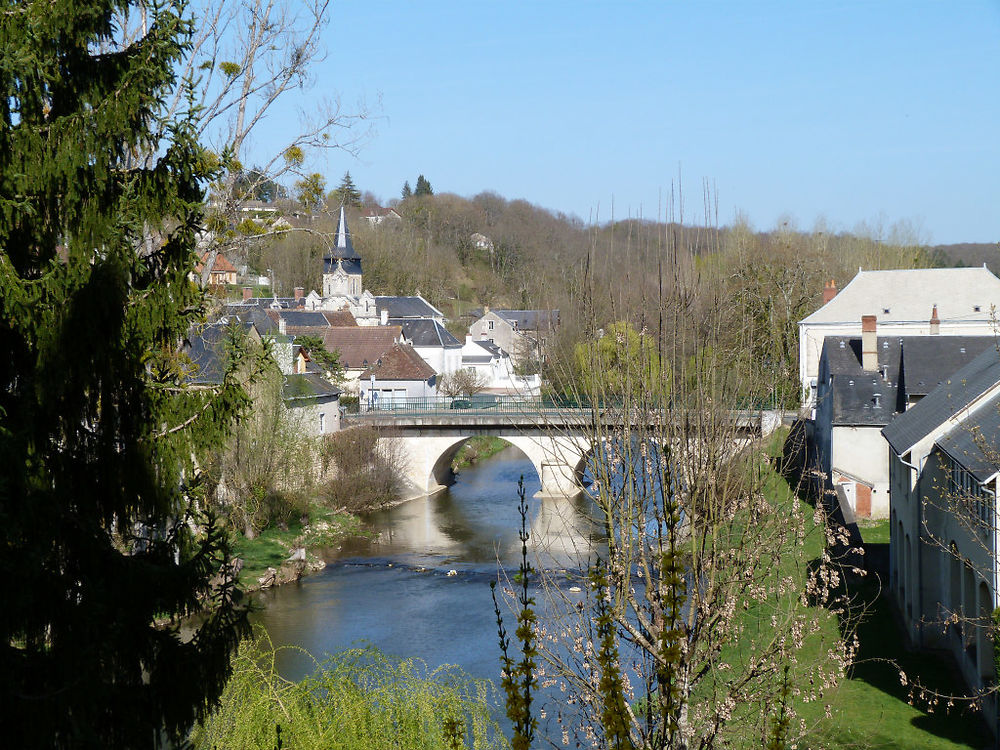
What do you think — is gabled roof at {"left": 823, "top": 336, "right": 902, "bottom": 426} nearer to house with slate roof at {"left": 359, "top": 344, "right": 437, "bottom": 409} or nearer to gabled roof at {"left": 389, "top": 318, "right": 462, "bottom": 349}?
house with slate roof at {"left": 359, "top": 344, "right": 437, "bottom": 409}

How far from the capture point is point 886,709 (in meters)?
12.8

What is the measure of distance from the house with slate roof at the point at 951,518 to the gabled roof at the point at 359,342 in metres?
29.7

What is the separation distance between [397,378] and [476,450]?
5.42 m

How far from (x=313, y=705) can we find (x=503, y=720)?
5208 millimetres

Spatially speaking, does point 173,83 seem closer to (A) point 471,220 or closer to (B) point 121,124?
(B) point 121,124

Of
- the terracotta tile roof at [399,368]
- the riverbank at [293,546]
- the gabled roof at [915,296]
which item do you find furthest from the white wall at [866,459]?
the terracotta tile roof at [399,368]

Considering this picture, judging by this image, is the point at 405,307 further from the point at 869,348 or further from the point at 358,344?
the point at 869,348

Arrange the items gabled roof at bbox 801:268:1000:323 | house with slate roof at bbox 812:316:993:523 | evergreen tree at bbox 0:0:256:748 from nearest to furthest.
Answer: evergreen tree at bbox 0:0:256:748
house with slate roof at bbox 812:316:993:523
gabled roof at bbox 801:268:1000:323

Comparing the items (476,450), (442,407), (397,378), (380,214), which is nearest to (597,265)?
(442,407)

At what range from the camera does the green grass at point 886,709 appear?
1174cm

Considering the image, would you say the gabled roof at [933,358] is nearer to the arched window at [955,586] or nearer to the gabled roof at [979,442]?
the gabled roof at [979,442]

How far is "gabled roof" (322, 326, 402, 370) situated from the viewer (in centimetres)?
4612

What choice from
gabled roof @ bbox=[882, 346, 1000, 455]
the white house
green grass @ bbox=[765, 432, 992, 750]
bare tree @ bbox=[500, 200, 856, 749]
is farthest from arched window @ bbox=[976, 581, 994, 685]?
the white house

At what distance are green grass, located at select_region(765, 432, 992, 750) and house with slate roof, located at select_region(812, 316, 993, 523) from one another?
8.21 meters
